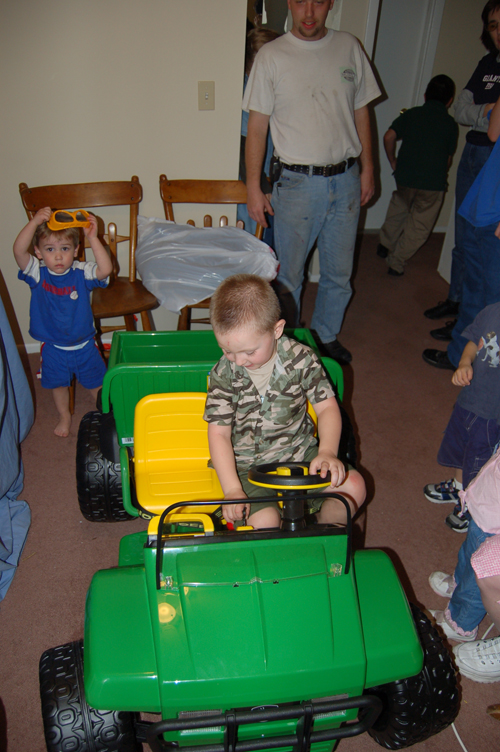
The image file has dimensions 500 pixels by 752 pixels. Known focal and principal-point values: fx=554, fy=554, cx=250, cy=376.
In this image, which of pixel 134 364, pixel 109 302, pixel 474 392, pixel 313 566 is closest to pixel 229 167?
pixel 109 302

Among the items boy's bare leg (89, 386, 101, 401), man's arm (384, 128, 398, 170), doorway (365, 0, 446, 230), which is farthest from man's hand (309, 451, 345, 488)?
doorway (365, 0, 446, 230)

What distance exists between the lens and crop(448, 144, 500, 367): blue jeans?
2797 mm

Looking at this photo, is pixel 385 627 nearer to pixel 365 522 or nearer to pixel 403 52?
pixel 365 522

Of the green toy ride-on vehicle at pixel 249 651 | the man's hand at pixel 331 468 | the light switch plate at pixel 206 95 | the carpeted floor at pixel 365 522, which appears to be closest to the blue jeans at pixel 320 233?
the carpeted floor at pixel 365 522

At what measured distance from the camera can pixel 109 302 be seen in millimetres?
2826

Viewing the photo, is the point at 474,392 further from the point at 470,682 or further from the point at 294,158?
the point at 294,158

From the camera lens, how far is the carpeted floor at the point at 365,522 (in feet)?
5.45

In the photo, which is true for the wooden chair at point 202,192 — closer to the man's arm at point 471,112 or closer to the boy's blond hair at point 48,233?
the boy's blond hair at point 48,233

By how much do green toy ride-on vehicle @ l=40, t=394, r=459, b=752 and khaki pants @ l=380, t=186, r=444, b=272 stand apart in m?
3.43

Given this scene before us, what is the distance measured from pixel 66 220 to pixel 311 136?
4.00 ft

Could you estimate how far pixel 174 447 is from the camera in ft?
6.05

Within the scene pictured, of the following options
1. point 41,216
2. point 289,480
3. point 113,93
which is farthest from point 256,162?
point 289,480

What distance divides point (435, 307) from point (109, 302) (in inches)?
89.6

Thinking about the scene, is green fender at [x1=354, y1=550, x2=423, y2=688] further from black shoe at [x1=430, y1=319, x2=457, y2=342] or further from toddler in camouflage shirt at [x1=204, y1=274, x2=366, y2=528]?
black shoe at [x1=430, y1=319, x2=457, y2=342]
